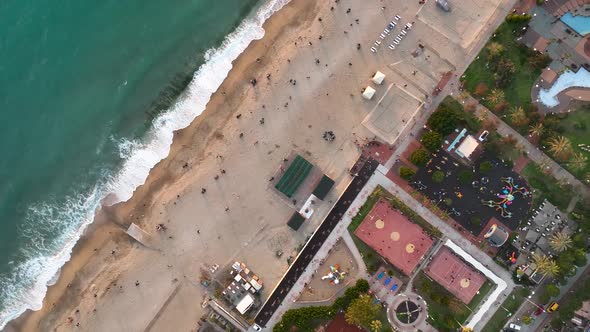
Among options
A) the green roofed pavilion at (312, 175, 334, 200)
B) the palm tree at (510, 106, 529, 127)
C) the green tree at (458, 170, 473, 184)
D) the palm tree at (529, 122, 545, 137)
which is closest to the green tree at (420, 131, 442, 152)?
the green tree at (458, 170, 473, 184)

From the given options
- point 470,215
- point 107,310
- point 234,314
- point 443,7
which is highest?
point 443,7

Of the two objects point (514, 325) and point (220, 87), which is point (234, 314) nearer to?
point (220, 87)

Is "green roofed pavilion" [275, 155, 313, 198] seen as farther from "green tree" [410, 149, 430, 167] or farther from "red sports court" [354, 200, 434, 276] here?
"green tree" [410, 149, 430, 167]

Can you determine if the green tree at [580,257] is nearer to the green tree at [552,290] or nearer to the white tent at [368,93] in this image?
the green tree at [552,290]

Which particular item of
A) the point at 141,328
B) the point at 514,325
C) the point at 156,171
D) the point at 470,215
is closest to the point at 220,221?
the point at 156,171

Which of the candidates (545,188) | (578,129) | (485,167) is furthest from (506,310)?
(578,129)

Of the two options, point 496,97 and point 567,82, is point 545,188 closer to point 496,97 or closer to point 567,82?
point 496,97

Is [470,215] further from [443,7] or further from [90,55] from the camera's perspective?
[90,55]

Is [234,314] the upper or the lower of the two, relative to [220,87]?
lower

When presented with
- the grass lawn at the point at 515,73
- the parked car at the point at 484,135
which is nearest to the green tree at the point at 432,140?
the parked car at the point at 484,135
